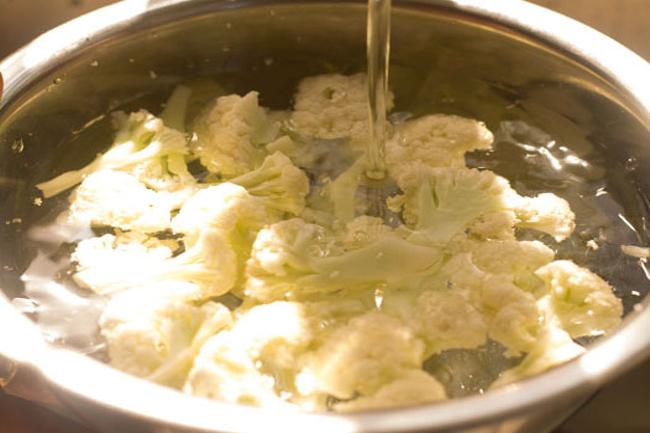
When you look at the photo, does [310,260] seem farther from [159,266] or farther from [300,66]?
[300,66]

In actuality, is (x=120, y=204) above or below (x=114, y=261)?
above

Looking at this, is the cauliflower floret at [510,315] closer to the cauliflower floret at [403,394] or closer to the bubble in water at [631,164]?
the cauliflower floret at [403,394]

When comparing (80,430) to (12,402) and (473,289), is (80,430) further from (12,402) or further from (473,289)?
(473,289)

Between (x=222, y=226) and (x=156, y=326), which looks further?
(x=222, y=226)

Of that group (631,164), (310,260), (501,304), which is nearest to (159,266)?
(310,260)

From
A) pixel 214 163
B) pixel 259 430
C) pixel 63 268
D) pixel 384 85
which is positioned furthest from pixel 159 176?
pixel 259 430

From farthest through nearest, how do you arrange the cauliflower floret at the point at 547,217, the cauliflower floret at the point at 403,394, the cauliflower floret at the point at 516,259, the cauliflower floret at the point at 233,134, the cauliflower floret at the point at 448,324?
the cauliflower floret at the point at 233,134 < the cauliflower floret at the point at 547,217 < the cauliflower floret at the point at 516,259 < the cauliflower floret at the point at 448,324 < the cauliflower floret at the point at 403,394

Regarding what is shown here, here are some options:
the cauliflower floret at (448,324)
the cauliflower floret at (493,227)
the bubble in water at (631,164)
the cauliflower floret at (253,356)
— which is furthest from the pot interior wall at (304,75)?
the cauliflower floret at (253,356)

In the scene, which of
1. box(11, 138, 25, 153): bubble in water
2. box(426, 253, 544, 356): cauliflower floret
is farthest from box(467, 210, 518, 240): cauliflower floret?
box(11, 138, 25, 153): bubble in water
